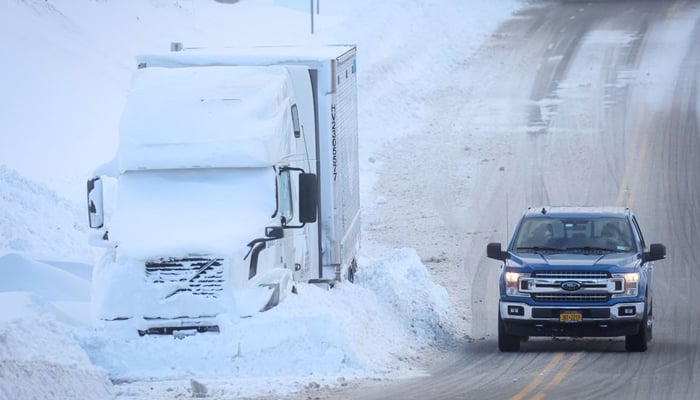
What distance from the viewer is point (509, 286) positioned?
17656mm

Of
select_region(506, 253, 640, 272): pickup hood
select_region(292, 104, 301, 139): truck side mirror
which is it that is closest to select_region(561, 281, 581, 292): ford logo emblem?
select_region(506, 253, 640, 272): pickup hood

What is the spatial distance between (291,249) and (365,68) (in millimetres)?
25000

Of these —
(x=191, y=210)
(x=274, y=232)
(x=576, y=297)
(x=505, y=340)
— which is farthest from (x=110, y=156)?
(x=576, y=297)

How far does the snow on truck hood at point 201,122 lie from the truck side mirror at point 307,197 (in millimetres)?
487

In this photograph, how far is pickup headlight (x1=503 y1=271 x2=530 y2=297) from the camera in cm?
1755

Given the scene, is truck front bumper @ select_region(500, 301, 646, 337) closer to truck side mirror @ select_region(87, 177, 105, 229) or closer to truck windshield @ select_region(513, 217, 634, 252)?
truck windshield @ select_region(513, 217, 634, 252)

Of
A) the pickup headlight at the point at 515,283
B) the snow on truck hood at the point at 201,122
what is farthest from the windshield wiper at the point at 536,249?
the snow on truck hood at the point at 201,122

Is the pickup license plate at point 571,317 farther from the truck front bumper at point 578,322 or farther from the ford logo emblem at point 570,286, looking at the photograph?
the ford logo emblem at point 570,286

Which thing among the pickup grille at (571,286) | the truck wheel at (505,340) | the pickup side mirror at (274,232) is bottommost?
the truck wheel at (505,340)

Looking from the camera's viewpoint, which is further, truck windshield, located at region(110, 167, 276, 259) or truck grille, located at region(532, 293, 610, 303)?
truck grille, located at region(532, 293, 610, 303)

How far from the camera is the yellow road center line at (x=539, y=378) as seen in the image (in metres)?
14.2

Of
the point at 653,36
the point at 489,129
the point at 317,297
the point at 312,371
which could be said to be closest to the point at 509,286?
the point at 317,297

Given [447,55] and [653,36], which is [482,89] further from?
[653,36]

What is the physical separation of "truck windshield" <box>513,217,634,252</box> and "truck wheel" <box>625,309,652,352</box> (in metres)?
1.17
